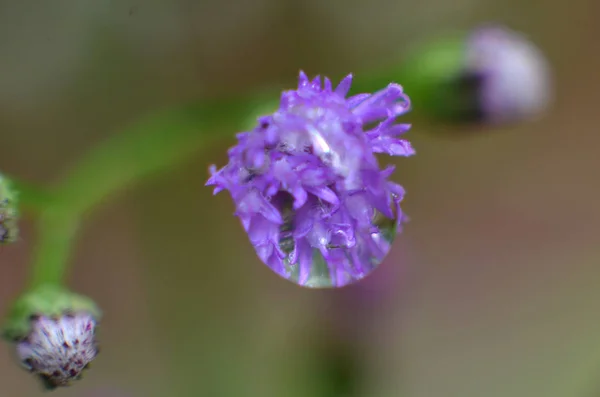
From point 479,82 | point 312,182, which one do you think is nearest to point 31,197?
point 312,182

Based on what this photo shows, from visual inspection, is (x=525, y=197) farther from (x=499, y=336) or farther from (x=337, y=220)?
(x=337, y=220)

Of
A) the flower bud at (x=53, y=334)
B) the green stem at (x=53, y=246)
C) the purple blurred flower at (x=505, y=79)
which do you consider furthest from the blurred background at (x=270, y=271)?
the flower bud at (x=53, y=334)

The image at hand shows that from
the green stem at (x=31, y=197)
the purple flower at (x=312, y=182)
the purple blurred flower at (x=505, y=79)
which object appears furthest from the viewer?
the purple blurred flower at (x=505, y=79)

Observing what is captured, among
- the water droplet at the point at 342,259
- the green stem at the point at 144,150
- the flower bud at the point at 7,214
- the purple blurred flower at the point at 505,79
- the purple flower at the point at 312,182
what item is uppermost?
the green stem at the point at 144,150

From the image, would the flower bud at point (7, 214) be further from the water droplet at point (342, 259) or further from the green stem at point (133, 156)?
the water droplet at point (342, 259)

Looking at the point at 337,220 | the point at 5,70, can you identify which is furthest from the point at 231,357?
the point at 337,220

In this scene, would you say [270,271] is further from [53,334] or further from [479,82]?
[53,334]

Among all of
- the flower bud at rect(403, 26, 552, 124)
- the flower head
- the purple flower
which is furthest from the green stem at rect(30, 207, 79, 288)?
the flower bud at rect(403, 26, 552, 124)
